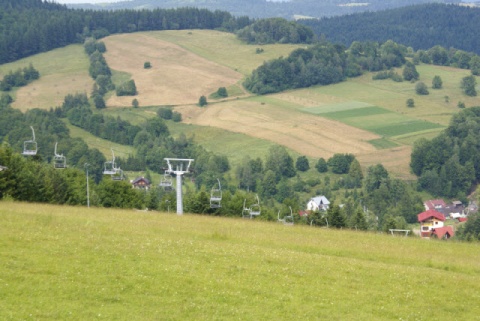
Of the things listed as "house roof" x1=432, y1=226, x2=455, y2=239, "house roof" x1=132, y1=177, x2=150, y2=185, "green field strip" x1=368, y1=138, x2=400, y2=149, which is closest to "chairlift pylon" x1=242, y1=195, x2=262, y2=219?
"house roof" x1=432, y1=226, x2=455, y2=239

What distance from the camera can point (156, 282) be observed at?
3033 cm

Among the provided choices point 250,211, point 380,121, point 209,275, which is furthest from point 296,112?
point 209,275

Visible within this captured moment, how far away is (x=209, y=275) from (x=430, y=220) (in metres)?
81.5

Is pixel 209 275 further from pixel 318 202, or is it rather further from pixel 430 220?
pixel 318 202

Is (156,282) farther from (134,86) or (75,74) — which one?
(75,74)

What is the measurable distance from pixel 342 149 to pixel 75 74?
74.4m

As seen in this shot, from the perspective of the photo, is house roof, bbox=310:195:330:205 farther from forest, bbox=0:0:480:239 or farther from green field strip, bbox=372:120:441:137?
green field strip, bbox=372:120:441:137

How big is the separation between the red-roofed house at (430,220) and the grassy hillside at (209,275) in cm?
6270

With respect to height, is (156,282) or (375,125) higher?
(156,282)

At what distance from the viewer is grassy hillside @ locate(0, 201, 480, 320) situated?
28.1 meters

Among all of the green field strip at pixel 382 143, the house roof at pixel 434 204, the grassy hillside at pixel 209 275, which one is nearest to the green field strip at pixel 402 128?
the green field strip at pixel 382 143

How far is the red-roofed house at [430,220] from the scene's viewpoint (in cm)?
10494

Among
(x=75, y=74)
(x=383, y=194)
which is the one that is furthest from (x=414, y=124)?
(x=75, y=74)

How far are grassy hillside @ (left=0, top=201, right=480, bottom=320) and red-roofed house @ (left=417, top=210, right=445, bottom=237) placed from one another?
62696 millimetres
